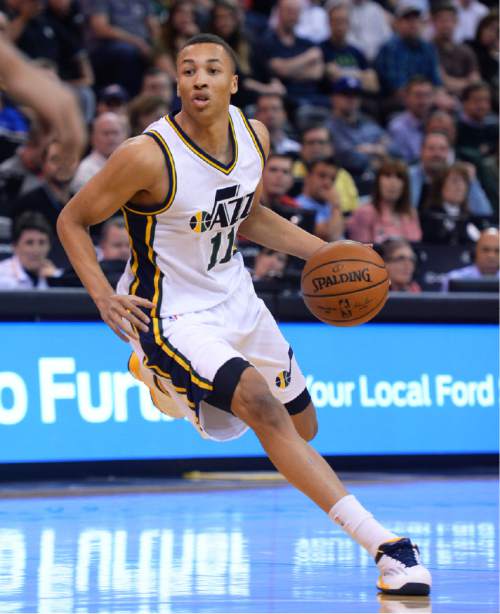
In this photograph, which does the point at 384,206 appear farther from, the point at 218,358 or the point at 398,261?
the point at 218,358

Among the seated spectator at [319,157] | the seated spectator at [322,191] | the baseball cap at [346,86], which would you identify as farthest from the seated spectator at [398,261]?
the baseball cap at [346,86]

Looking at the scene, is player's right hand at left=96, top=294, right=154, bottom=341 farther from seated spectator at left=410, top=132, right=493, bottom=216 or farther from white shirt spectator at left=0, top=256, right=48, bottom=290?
seated spectator at left=410, top=132, right=493, bottom=216

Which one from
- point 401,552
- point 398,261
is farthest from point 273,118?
point 401,552

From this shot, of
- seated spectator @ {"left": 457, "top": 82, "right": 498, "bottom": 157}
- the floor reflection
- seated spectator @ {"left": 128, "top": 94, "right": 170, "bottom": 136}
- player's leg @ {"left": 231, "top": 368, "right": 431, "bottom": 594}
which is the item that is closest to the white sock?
player's leg @ {"left": 231, "top": 368, "right": 431, "bottom": 594}

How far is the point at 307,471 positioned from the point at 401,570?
0.51 meters

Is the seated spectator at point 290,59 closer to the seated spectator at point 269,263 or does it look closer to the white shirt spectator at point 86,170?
the white shirt spectator at point 86,170

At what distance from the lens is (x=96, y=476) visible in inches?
349

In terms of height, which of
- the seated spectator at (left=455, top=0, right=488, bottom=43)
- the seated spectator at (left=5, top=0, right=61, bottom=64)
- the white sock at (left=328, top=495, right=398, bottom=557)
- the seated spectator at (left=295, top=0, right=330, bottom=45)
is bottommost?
the white sock at (left=328, top=495, right=398, bottom=557)

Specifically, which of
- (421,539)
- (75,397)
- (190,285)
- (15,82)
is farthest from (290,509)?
(15,82)

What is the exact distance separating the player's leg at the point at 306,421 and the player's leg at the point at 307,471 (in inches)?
30.6

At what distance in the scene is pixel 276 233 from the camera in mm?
6164

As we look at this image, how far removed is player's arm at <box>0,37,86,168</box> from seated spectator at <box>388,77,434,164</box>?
10.9 metres

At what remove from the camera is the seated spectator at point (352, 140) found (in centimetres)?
1320

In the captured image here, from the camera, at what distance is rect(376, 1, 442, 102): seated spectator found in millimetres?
14867
